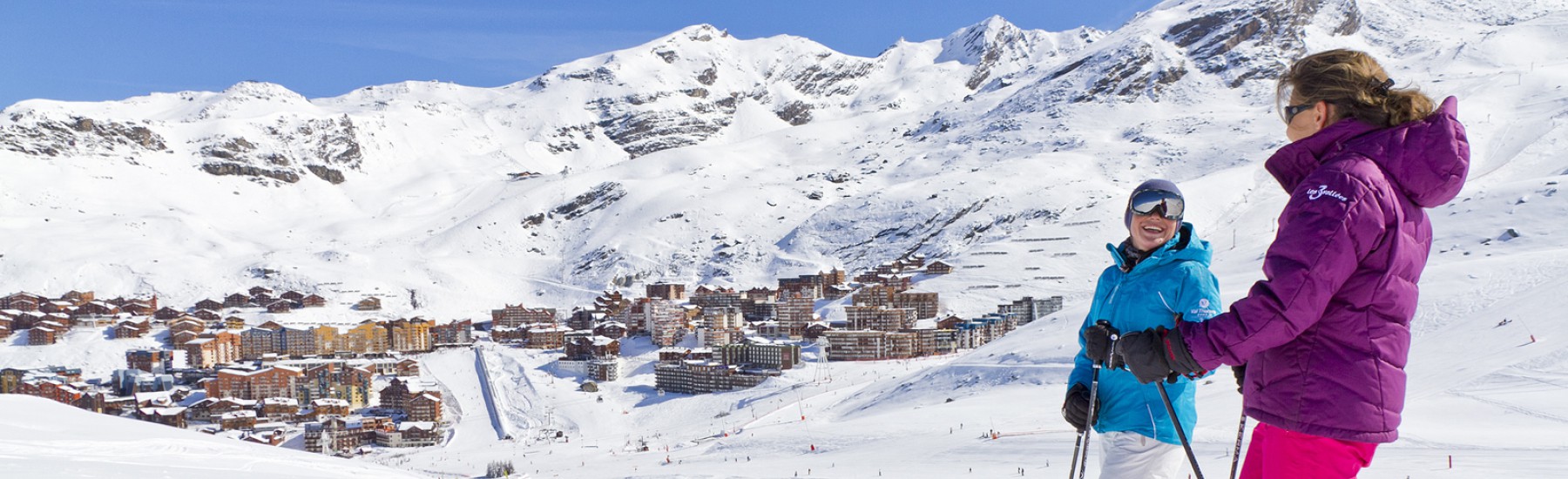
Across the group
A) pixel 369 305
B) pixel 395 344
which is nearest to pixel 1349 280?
pixel 395 344

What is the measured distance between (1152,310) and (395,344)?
199 feet

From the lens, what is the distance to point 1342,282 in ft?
8.07

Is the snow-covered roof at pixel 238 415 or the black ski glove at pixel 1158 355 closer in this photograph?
the black ski glove at pixel 1158 355

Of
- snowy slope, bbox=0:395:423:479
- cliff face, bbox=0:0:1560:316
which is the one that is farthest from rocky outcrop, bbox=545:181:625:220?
snowy slope, bbox=0:395:423:479

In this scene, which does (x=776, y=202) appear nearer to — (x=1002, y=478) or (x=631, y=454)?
(x=631, y=454)

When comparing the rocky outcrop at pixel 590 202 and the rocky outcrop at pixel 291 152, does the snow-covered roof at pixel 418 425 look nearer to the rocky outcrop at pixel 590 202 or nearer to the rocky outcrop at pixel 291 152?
the rocky outcrop at pixel 590 202

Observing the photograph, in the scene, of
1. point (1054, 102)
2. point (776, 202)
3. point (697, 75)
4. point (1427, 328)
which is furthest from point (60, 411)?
point (697, 75)

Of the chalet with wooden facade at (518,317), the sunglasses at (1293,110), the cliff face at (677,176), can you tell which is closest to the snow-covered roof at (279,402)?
the chalet with wooden facade at (518,317)

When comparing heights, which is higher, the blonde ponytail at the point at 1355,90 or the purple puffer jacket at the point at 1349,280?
the blonde ponytail at the point at 1355,90

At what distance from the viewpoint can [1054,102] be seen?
376 ft

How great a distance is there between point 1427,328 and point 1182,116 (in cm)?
8952

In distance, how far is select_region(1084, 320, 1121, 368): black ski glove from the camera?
10.4 feet

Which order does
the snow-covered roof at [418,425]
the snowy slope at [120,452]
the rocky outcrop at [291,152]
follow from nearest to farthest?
the snowy slope at [120,452]
the snow-covered roof at [418,425]
the rocky outcrop at [291,152]

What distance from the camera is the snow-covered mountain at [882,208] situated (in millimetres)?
18562
